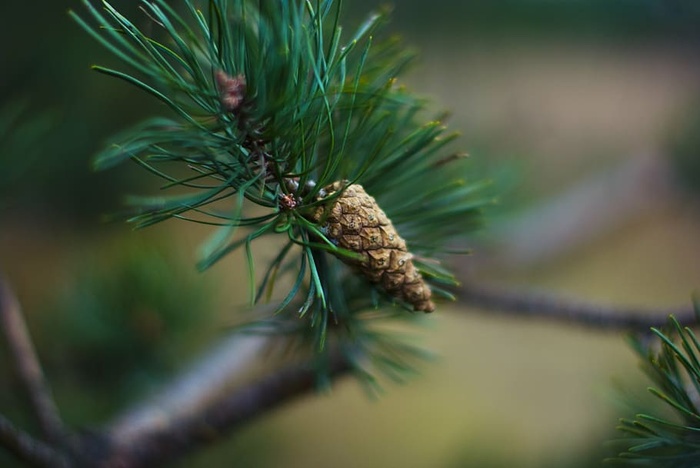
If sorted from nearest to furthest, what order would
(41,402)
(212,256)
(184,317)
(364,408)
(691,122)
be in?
(212,256) → (41,402) → (184,317) → (691,122) → (364,408)

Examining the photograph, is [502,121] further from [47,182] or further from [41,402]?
[41,402]

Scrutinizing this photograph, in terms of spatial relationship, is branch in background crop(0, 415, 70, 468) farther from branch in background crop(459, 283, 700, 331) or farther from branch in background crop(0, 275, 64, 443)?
branch in background crop(459, 283, 700, 331)

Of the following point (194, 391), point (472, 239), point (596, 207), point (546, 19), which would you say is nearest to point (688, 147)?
point (596, 207)

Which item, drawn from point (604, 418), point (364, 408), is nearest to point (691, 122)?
point (604, 418)

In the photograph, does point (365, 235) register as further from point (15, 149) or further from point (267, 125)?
point (15, 149)

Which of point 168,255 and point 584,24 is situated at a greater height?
point 584,24

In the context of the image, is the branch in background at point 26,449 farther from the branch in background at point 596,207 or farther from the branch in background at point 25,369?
the branch in background at point 596,207
